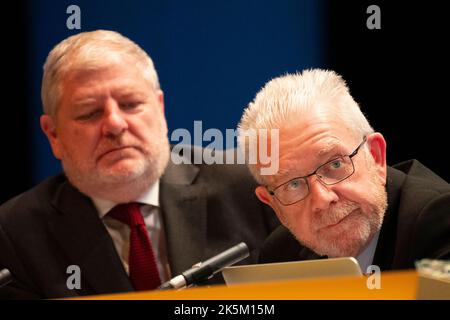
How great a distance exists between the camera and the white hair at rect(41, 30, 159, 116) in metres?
3.08

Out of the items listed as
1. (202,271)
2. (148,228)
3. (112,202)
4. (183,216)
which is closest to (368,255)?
(202,271)

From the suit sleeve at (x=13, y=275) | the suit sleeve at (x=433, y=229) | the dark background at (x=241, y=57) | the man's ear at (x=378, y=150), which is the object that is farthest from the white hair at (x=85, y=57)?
the suit sleeve at (x=433, y=229)

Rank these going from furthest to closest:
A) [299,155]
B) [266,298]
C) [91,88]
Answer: [91,88]
[299,155]
[266,298]

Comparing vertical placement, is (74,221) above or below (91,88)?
below

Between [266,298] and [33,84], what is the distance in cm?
202

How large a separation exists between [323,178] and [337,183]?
0.16 ft

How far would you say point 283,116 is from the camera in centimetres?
254

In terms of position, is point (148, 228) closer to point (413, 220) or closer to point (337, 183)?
point (337, 183)

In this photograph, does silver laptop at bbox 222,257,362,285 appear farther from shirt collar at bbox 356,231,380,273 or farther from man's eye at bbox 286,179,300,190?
shirt collar at bbox 356,231,380,273

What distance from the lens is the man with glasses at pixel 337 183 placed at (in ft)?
8.02

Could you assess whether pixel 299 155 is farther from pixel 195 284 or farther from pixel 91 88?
pixel 91 88

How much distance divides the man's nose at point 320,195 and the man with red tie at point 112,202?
691 mm

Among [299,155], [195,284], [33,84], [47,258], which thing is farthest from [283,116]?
[33,84]

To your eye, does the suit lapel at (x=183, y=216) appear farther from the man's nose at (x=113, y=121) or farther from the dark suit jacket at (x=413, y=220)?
the dark suit jacket at (x=413, y=220)
